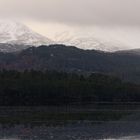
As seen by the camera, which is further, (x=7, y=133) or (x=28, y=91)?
(x=28, y=91)

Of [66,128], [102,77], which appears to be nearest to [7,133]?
[66,128]

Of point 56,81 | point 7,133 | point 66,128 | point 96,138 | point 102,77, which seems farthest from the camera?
point 102,77

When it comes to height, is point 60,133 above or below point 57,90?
below

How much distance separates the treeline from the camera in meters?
129

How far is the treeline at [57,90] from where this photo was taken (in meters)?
129

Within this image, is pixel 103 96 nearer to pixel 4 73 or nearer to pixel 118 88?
pixel 118 88

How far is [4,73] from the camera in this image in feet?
494

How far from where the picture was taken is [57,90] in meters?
135

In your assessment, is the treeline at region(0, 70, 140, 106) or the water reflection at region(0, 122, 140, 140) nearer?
the water reflection at region(0, 122, 140, 140)

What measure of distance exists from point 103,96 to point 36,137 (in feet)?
303

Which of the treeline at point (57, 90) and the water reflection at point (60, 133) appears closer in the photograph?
the water reflection at point (60, 133)

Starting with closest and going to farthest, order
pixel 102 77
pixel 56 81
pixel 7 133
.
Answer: pixel 7 133
pixel 56 81
pixel 102 77

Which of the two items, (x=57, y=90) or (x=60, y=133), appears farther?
(x=57, y=90)

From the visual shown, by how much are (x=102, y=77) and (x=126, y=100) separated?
1898 cm
